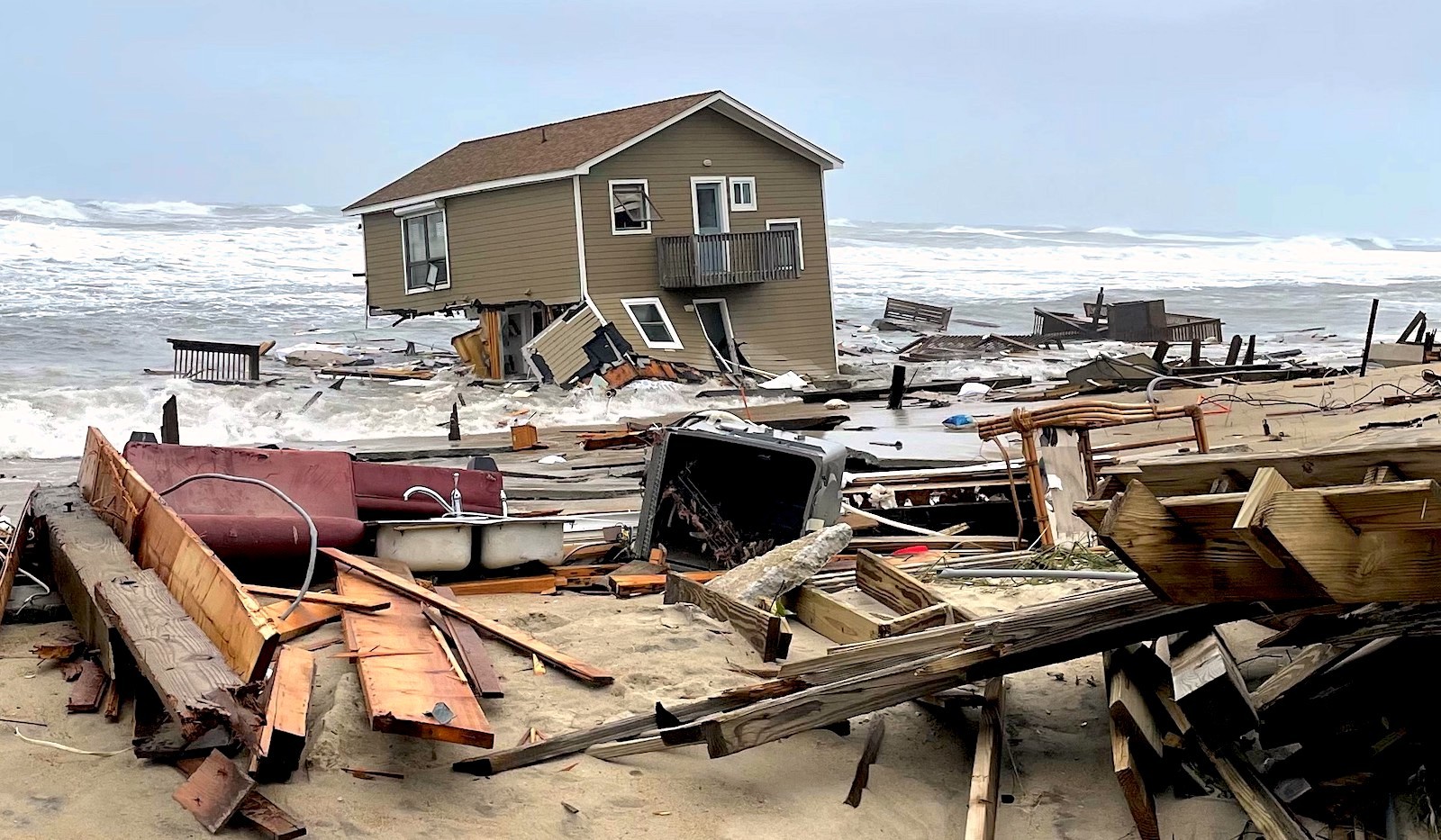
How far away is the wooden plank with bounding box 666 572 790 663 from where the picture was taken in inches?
247

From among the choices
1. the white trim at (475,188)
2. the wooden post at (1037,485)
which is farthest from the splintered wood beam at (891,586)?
the white trim at (475,188)

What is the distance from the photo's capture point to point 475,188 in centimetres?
3120

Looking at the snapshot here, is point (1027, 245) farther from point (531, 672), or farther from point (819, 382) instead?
point (531, 672)

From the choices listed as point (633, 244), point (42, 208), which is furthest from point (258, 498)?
point (42, 208)

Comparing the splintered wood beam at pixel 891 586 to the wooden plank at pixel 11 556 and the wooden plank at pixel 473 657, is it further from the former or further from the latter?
the wooden plank at pixel 11 556

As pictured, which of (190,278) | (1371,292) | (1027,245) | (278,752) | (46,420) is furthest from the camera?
(1027,245)

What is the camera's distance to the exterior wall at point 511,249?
2994cm

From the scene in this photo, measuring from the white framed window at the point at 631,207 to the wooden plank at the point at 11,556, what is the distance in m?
23.8

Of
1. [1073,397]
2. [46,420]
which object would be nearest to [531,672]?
[1073,397]

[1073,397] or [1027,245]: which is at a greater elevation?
[1027,245]

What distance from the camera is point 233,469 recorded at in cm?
775

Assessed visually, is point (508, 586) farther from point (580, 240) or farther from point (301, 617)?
point (580, 240)

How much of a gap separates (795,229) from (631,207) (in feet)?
14.2

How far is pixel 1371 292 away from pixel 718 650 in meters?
71.5
